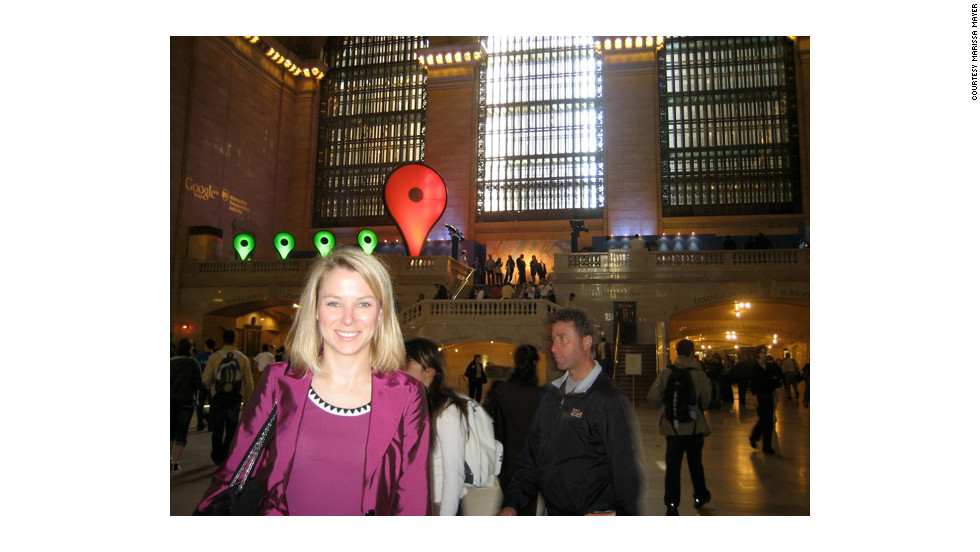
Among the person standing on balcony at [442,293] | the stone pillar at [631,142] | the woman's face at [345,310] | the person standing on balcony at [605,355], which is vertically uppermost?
the stone pillar at [631,142]

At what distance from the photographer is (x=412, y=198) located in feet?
57.7

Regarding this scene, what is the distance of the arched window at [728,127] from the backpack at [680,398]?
2063 centimetres

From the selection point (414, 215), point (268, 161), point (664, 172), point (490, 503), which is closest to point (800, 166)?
point (664, 172)

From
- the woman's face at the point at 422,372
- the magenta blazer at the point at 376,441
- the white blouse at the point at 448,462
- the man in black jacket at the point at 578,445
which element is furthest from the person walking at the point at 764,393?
the magenta blazer at the point at 376,441

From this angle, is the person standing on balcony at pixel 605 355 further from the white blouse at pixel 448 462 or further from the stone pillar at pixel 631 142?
the stone pillar at pixel 631 142

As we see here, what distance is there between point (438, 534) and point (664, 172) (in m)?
23.5

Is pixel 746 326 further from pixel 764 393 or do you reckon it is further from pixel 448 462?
pixel 448 462

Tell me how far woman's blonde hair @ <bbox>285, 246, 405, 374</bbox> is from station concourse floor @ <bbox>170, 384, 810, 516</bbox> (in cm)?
123

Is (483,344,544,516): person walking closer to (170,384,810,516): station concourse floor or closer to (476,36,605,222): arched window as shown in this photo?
(170,384,810,516): station concourse floor

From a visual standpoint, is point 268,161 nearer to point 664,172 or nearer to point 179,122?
point 179,122

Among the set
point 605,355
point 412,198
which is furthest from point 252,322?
point 605,355

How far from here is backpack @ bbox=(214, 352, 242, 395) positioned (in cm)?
603

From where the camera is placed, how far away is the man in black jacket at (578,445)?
241 cm

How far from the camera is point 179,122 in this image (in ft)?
70.8
